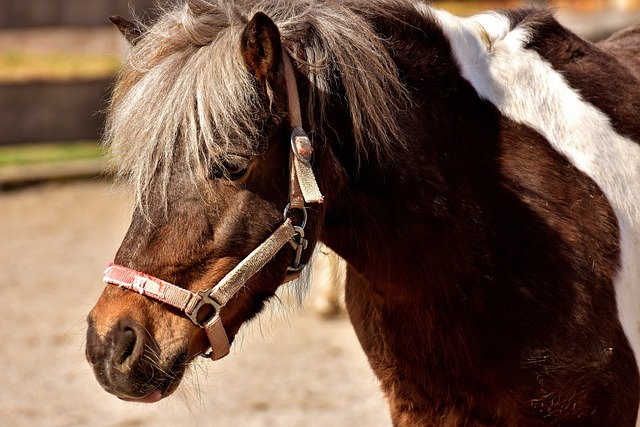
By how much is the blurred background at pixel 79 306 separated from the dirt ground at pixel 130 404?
0.03 feet

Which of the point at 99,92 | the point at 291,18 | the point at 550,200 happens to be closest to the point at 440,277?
the point at 550,200

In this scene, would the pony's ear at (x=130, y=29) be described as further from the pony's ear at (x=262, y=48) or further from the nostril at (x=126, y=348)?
the nostril at (x=126, y=348)

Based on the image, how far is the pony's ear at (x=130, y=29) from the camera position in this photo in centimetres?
250

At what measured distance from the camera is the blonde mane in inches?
83.7

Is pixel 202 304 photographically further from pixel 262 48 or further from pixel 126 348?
pixel 262 48

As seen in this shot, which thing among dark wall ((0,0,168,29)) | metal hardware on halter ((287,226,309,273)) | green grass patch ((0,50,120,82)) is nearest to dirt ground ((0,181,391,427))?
metal hardware on halter ((287,226,309,273))

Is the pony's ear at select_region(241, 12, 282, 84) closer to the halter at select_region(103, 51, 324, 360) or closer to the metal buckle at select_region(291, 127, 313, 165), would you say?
the halter at select_region(103, 51, 324, 360)

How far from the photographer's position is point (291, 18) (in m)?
2.29

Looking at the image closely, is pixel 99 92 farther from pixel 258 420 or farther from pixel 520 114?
pixel 520 114

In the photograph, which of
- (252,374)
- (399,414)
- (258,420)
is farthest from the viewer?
(252,374)

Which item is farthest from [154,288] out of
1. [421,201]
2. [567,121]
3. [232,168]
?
[567,121]

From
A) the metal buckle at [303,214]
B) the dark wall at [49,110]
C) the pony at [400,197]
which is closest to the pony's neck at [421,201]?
the pony at [400,197]

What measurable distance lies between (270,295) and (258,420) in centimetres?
235

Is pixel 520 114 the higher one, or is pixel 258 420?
pixel 520 114
